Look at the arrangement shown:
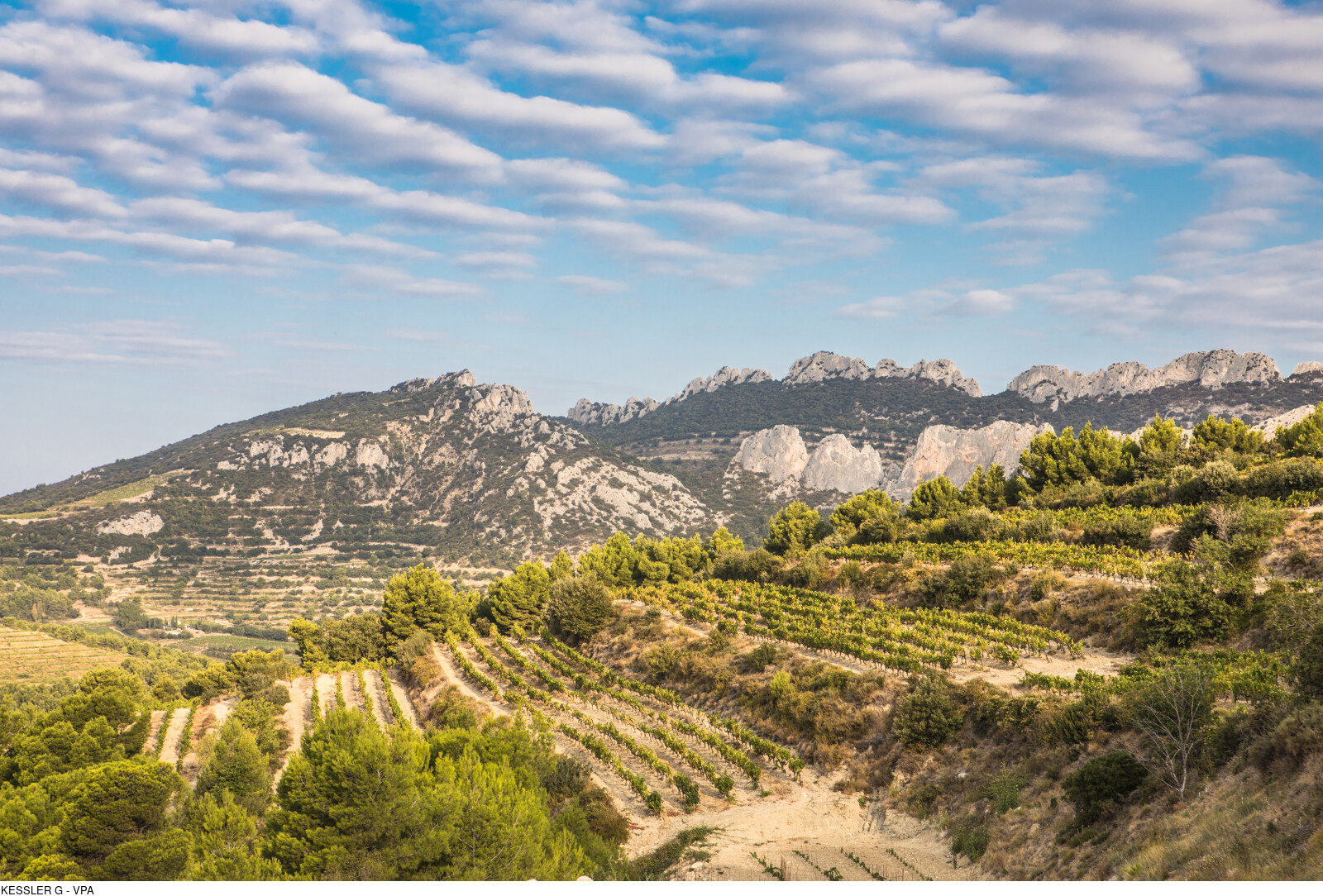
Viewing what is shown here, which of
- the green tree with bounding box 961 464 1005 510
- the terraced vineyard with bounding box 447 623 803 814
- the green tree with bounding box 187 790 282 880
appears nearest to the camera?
the green tree with bounding box 187 790 282 880

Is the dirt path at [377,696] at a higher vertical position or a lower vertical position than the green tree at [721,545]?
lower

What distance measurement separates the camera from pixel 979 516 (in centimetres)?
5169

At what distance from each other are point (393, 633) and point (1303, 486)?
239 ft

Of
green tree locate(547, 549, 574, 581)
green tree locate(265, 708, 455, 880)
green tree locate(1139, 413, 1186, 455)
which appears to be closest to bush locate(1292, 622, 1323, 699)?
green tree locate(265, 708, 455, 880)

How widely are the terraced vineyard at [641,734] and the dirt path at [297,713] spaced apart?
11.8 metres

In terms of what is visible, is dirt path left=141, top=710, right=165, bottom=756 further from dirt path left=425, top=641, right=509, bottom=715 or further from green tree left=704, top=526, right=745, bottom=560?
green tree left=704, top=526, right=745, bottom=560

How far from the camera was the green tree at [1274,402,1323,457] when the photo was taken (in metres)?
47.4

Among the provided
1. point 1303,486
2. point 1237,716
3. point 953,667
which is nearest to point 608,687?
point 953,667

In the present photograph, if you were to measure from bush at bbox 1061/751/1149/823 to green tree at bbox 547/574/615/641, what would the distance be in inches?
1638

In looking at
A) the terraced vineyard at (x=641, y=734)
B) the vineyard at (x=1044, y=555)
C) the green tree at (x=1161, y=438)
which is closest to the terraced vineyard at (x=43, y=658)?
the terraced vineyard at (x=641, y=734)

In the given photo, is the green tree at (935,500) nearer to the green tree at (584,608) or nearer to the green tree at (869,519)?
the green tree at (869,519)

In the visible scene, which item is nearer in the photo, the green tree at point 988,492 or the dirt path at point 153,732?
the dirt path at point 153,732

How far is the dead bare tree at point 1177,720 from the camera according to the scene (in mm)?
16452

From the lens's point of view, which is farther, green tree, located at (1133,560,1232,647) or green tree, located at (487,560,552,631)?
green tree, located at (487,560,552,631)
